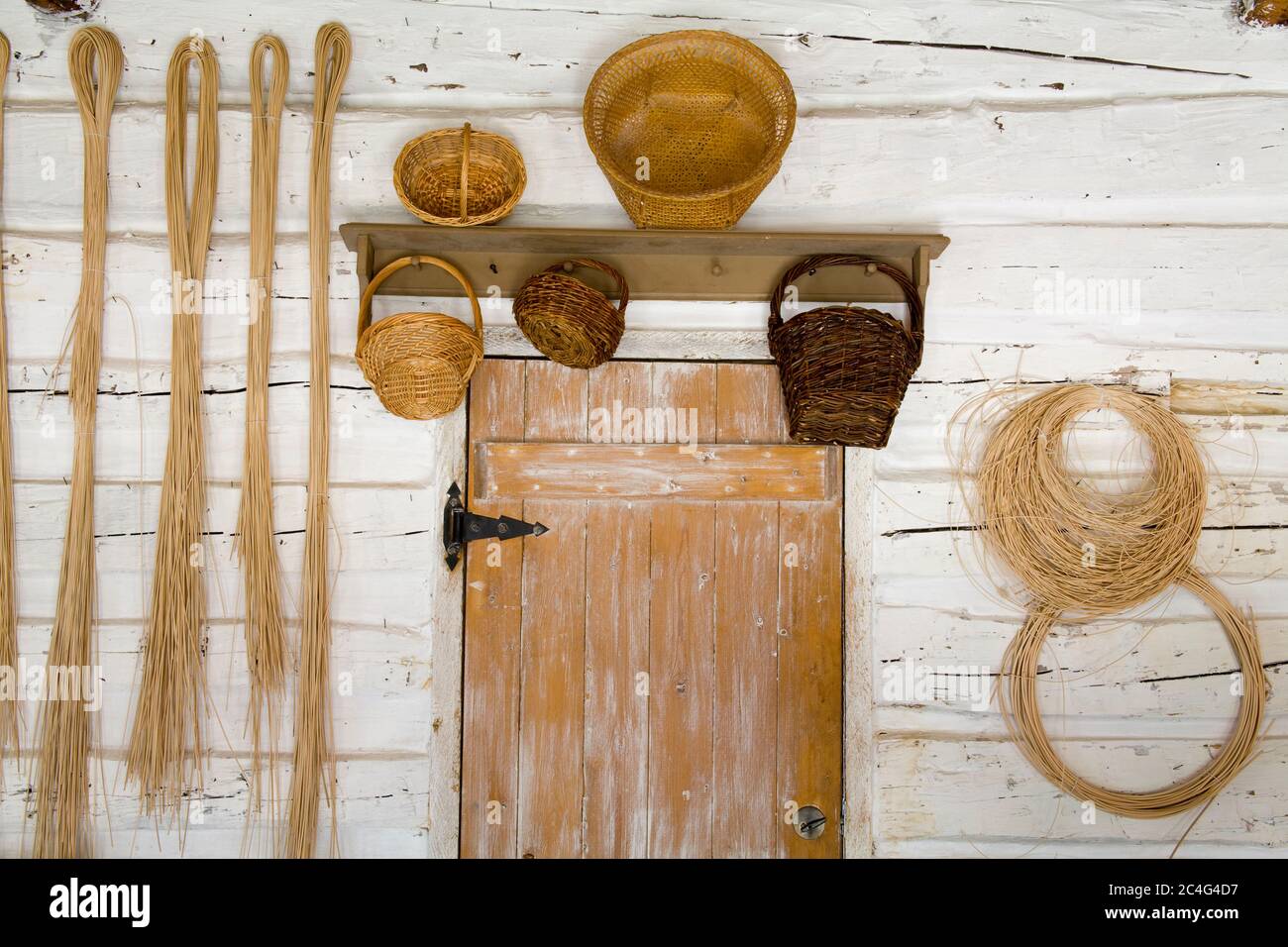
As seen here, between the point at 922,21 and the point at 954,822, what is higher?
the point at 922,21

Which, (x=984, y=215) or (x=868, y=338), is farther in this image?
(x=984, y=215)

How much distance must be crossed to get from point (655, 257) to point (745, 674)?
1.17 m

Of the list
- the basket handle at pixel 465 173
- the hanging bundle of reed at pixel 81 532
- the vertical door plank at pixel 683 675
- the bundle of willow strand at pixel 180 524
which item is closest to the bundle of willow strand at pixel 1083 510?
the vertical door plank at pixel 683 675

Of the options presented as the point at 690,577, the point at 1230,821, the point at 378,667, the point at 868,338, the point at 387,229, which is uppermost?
the point at 387,229

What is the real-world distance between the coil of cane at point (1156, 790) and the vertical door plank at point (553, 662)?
1214 mm

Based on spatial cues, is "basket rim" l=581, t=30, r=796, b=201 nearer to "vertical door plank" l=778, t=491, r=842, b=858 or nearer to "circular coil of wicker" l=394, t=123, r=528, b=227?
"circular coil of wicker" l=394, t=123, r=528, b=227

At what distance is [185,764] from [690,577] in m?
1.48

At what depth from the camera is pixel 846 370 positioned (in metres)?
2.08

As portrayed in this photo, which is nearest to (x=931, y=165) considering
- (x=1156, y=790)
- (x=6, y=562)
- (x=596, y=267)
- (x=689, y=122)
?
(x=689, y=122)

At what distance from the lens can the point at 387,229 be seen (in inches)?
84.9

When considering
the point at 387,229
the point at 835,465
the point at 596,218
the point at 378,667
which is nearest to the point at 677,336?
the point at 596,218

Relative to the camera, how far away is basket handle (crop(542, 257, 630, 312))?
218 centimetres

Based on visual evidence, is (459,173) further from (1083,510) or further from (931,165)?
(1083,510)

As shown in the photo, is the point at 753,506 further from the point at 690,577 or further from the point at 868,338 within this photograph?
the point at 868,338
